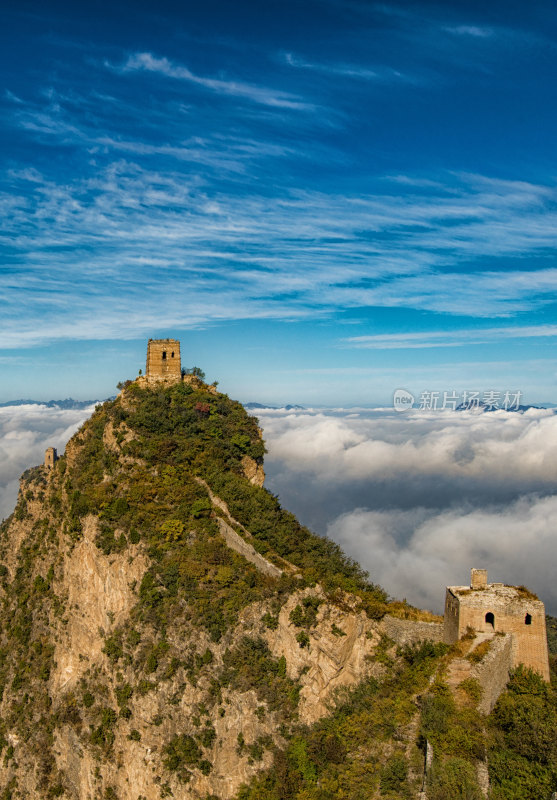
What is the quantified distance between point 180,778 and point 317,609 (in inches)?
508

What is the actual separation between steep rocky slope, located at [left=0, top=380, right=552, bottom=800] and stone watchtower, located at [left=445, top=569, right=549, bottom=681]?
270 centimetres

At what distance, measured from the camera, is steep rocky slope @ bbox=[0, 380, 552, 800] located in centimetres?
3148

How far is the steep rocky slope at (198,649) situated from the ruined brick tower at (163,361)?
12.0 feet

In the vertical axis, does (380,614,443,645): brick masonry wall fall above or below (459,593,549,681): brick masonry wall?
below

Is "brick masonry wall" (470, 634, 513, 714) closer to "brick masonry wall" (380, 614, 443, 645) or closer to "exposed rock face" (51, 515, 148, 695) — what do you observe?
"brick masonry wall" (380, 614, 443, 645)

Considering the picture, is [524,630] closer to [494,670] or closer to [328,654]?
[494,670]

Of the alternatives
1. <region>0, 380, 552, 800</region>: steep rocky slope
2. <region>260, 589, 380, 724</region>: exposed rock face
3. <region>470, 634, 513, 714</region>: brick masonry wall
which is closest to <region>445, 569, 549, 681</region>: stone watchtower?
<region>470, 634, 513, 714</region>: brick masonry wall

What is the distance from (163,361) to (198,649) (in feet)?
102

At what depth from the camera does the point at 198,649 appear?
37.8 m

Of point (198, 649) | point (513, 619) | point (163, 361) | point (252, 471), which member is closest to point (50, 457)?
point (163, 361)

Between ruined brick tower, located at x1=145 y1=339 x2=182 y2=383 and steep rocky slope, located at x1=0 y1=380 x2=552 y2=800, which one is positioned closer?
steep rocky slope, located at x1=0 y1=380 x2=552 y2=800

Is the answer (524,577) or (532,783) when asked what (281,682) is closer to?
(532,783)

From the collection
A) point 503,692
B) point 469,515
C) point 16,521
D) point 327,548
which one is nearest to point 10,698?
point 16,521

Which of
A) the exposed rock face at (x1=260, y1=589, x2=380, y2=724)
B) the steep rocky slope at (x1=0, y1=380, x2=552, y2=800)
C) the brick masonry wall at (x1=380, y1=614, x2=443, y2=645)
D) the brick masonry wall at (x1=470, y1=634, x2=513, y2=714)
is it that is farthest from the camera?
the exposed rock face at (x1=260, y1=589, x2=380, y2=724)
